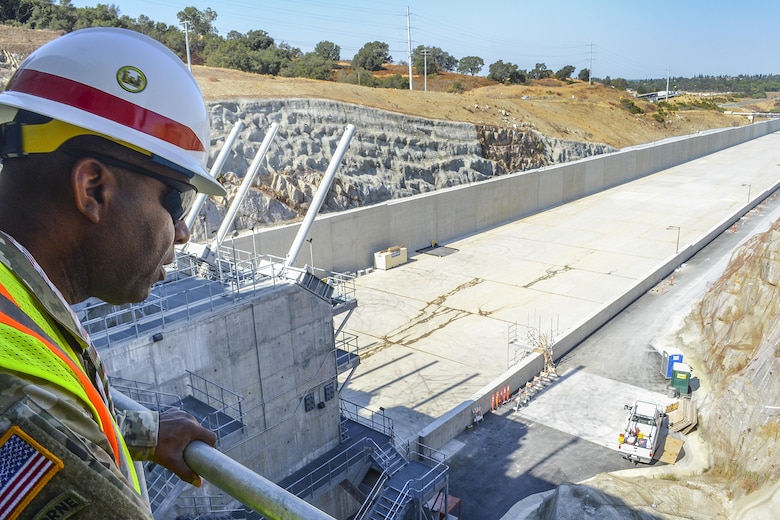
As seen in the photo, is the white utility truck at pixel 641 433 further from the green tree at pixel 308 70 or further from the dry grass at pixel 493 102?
the green tree at pixel 308 70

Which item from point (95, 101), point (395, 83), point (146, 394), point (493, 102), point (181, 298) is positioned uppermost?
point (395, 83)

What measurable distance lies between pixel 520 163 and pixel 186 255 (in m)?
42.7

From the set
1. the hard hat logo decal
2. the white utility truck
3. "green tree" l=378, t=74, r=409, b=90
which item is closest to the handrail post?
the hard hat logo decal

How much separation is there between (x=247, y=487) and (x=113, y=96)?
4.48 feet

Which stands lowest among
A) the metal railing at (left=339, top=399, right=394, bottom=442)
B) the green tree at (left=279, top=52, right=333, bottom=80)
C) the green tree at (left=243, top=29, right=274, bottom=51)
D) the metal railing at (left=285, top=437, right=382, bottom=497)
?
the metal railing at (left=339, top=399, right=394, bottom=442)

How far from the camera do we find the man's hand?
96.6 inches

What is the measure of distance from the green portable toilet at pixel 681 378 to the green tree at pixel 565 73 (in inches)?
4071

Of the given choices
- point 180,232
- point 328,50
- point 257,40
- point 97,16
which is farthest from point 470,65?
point 180,232

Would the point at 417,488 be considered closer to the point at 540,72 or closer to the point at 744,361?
the point at 744,361

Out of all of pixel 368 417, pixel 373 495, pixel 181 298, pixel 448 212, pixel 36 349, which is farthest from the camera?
pixel 448 212

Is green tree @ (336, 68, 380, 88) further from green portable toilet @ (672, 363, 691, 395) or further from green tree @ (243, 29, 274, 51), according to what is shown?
green portable toilet @ (672, 363, 691, 395)

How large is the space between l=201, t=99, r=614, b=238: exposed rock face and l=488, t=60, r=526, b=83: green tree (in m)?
45.6

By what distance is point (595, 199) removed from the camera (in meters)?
57.2

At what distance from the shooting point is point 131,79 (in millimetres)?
2020
